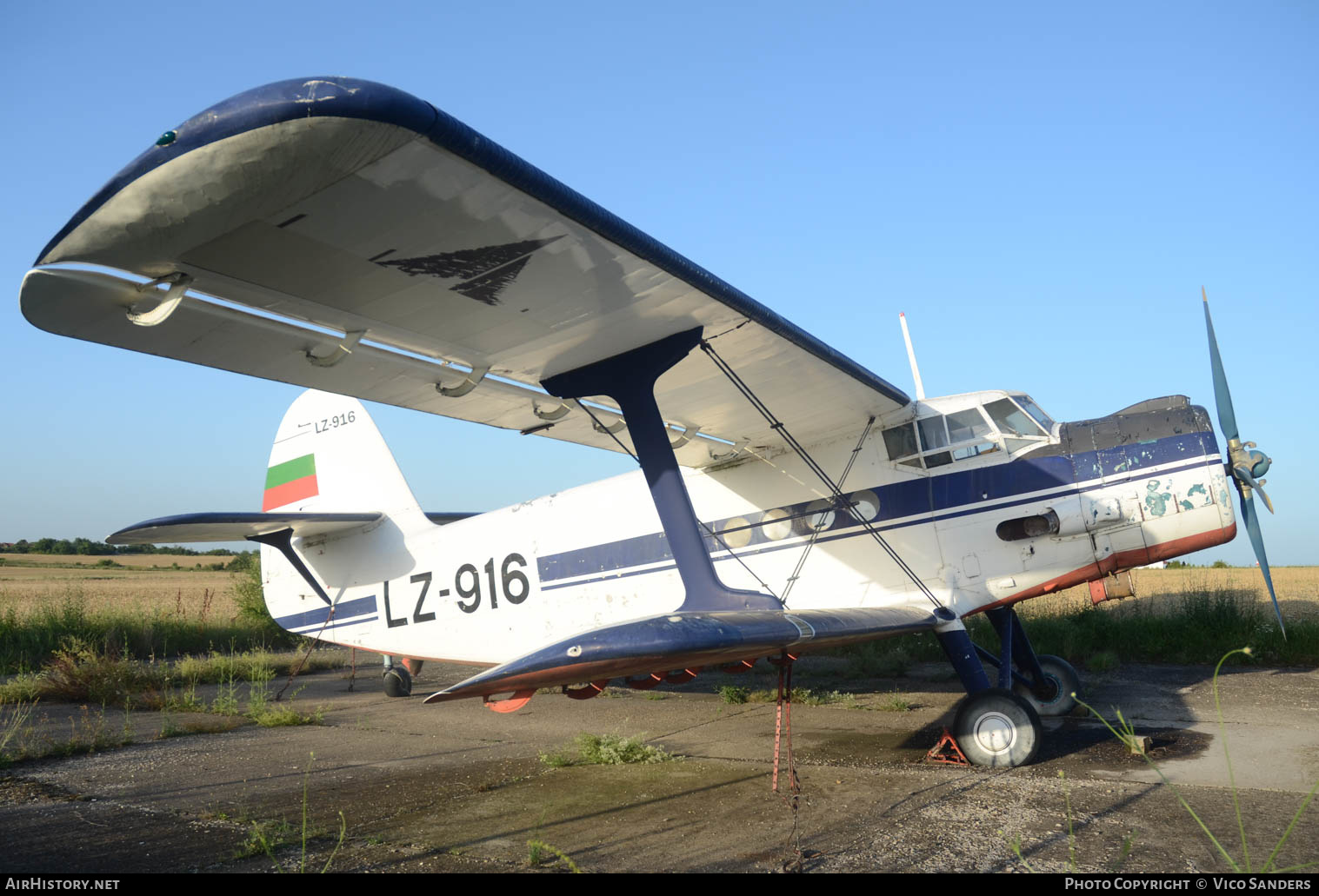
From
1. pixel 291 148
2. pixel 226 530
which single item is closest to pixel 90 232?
pixel 291 148

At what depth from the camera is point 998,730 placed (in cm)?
583

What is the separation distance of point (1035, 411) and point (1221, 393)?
157 centimetres

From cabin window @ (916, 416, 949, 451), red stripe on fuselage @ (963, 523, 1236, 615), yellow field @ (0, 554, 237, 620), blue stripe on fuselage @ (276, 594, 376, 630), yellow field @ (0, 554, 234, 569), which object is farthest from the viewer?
yellow field @ (0, 554, 234, 569)

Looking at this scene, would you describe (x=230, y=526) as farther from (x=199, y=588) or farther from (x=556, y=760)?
(x=199, y=588)

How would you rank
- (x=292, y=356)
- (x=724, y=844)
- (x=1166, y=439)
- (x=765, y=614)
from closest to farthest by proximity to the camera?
(x=724, y=844) → (x=765, y=614) → (x=292, y=356) → (x=1166, y=439)

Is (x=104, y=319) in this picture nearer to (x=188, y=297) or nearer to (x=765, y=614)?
(x=188, y=297)

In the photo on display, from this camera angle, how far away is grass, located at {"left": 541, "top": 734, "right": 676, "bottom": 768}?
627 cm

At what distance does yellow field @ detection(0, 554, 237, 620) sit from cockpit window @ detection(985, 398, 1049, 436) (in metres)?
16.8

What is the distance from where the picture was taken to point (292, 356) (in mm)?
5457

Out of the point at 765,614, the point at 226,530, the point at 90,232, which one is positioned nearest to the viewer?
the point at 90,232

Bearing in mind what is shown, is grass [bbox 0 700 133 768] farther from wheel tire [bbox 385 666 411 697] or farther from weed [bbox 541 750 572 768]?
weed [bbox 541 750 572 768]

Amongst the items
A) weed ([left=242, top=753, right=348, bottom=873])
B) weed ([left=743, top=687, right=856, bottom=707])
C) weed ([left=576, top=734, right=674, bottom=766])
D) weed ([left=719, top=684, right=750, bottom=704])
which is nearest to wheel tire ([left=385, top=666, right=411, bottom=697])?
weed ([left=719, top=684, right=750, bottom=704])

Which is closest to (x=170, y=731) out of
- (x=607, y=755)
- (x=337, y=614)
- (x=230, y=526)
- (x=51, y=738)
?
(x=51, y=738)

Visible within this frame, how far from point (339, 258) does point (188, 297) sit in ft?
3.65
